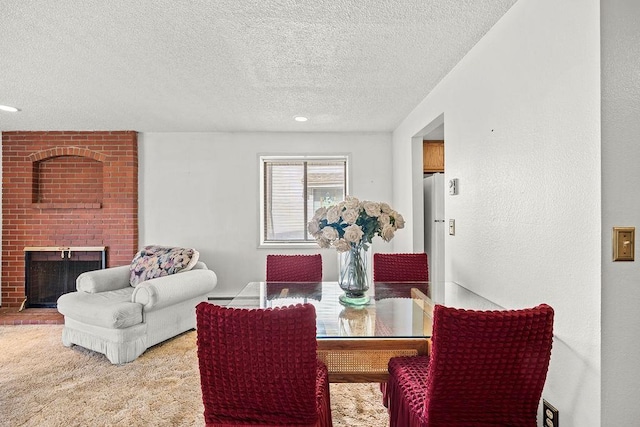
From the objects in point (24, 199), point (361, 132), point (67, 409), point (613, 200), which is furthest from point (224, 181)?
point (613, 200)

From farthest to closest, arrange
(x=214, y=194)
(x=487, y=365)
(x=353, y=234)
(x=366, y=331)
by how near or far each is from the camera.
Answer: (x=214, y=194) → (x=353, y=234) → (x=366, y=331) → (x=487, y=365)

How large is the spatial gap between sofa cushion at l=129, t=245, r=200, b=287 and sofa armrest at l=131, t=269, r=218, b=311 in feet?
0.46

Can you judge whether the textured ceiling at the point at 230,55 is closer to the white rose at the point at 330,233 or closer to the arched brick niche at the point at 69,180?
the arched brick niche at the point at 69,180

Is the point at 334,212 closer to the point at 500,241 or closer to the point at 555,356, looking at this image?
the point at 500,241

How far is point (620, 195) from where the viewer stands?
4.16 feet

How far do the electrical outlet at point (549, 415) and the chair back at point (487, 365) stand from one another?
0.32 meters

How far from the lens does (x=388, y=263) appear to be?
2906mm

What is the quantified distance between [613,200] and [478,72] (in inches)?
49.5

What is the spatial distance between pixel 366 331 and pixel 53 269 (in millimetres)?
4632

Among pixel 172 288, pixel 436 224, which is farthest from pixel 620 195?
pixel 172 288

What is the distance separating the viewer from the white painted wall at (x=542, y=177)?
1.31 m

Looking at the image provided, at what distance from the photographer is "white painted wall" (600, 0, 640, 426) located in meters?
1.26

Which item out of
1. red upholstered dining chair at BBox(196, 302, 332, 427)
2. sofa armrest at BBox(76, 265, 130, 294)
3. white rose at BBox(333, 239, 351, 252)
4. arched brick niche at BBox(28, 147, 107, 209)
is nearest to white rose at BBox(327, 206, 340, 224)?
white rose at BBox(333, 239, 351, 252)

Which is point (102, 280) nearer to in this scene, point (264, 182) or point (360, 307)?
point (264, 182)
